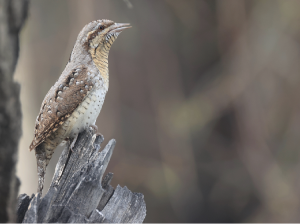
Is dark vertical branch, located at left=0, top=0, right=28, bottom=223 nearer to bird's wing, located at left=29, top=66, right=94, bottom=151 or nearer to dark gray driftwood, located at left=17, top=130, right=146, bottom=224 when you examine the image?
dark gray driftwood, located at left=17, top=130, right=146, bottom=224

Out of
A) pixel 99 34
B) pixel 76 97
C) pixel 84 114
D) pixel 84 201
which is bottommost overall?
pixel 84 201

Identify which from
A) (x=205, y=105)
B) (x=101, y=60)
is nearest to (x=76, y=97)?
(x=101, y=60)

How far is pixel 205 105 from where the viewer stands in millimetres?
5148

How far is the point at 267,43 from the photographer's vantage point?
532 cm

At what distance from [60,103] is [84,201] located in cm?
98

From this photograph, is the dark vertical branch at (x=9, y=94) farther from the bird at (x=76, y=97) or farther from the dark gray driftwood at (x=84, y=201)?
the bird at (x=76, y=97)

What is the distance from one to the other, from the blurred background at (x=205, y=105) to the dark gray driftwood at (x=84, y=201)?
3.09m

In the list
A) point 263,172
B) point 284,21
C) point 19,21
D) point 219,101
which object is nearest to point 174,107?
point 219,101

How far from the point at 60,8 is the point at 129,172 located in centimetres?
330

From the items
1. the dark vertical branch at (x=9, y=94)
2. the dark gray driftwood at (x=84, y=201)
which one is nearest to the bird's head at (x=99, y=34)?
the dark gray driftwood at (x=84, y=201)

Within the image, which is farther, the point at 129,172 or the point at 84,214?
the point at 129,172

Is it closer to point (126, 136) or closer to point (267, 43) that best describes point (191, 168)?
point (126, 136)

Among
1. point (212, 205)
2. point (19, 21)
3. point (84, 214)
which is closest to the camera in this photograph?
point (19, 21)

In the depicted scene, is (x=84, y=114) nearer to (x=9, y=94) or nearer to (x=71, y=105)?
(x=71, y=105)
